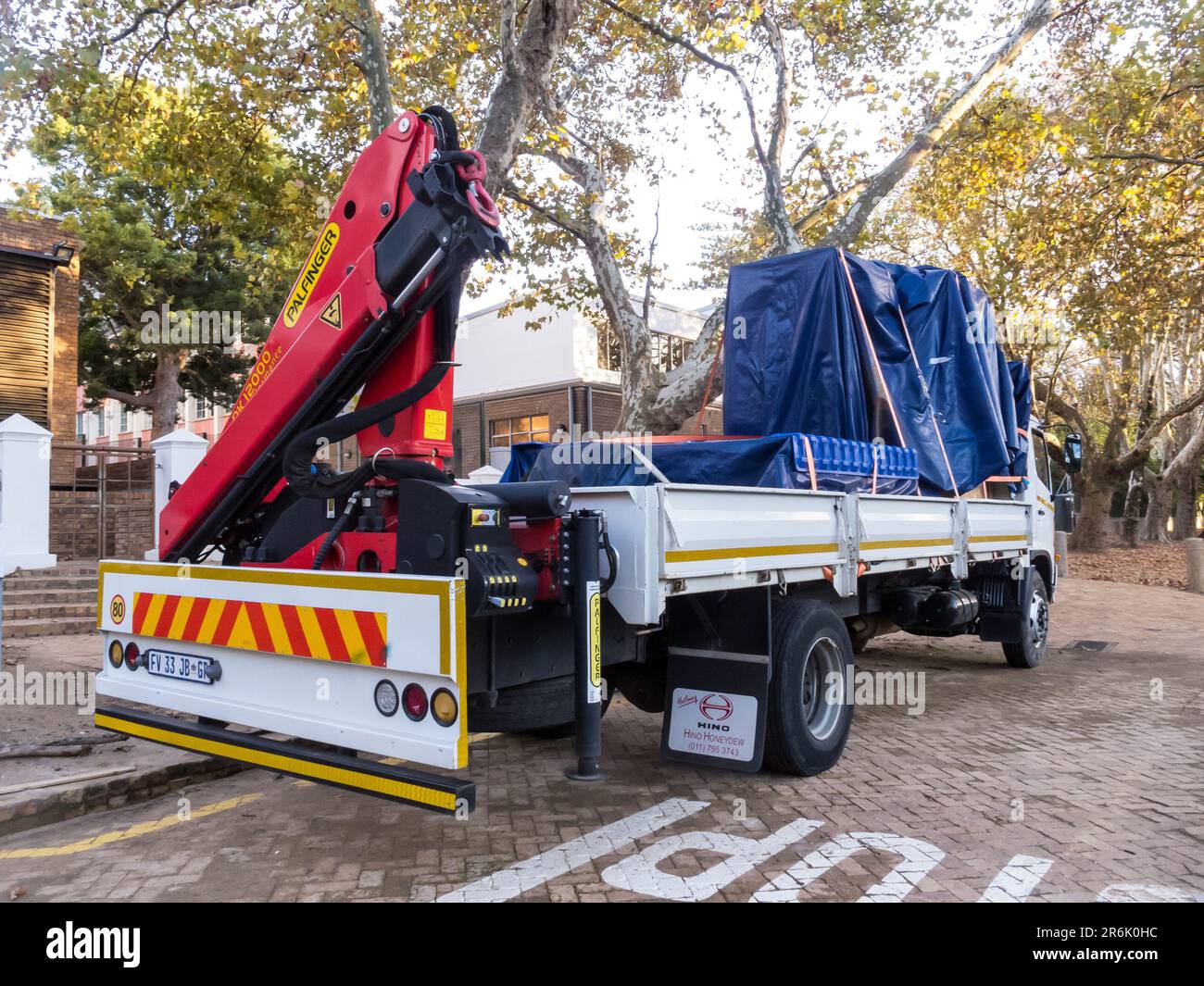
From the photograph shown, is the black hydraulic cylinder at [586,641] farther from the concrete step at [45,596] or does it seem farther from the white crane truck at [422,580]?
the concrete step at [45,596]

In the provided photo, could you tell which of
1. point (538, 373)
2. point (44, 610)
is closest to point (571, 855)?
point (44, 610)

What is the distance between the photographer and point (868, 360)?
6762 mm

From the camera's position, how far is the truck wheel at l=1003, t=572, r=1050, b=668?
8.79m

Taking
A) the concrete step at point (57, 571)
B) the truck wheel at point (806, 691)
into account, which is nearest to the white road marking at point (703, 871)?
the truck wheel at point (806, 691)

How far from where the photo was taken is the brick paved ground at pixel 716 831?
3.79 m

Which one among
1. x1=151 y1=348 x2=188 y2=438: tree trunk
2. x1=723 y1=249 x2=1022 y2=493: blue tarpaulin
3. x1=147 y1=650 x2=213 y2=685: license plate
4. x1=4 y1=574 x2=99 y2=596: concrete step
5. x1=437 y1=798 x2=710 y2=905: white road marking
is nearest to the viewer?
x1=437 y1=798 x2=710 y2=905: white road marking

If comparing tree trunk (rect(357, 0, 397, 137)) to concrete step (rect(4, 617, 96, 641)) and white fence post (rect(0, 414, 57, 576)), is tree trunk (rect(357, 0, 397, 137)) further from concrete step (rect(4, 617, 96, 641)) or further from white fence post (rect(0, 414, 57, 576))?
concrete step (rect(4, 617, 96, 641))

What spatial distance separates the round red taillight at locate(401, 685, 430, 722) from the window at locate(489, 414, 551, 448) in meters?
23.9

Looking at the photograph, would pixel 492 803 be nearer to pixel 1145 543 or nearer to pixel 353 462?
pixel 353 462

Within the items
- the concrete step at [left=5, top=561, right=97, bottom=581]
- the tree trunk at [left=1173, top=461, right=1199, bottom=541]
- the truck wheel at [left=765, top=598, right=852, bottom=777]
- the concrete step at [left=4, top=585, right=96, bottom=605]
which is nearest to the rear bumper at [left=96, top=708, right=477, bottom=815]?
the truck wheel at [left=765, top=598, right=852, bottom=777]

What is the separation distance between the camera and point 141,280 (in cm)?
2233

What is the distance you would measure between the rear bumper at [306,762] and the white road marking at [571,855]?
0.46 m

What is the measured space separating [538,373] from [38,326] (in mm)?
13736

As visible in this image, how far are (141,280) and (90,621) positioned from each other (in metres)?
14.8
